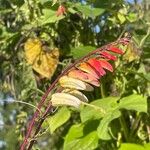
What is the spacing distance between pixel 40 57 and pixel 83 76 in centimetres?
113

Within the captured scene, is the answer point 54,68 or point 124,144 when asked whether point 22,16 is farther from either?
point 124,144

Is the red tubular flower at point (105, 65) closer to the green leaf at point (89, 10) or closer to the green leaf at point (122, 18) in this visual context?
the green leaf at point (89, 10)

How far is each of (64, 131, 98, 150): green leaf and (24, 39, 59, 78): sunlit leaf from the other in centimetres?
36

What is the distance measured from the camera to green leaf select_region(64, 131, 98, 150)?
5.19 ft

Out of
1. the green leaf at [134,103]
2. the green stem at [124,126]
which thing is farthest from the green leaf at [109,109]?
the green stem at [124,126]

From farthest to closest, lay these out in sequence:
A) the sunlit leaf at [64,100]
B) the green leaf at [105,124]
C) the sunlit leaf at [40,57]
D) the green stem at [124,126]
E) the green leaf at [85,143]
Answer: the sunlit leaf at [40,57]
the green stem at [124,126]
the green leaf at [85,143]
the green leaf at [105,124]
the sunlit leaf at [64,100]

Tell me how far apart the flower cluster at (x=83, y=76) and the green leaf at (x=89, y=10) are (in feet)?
2.61

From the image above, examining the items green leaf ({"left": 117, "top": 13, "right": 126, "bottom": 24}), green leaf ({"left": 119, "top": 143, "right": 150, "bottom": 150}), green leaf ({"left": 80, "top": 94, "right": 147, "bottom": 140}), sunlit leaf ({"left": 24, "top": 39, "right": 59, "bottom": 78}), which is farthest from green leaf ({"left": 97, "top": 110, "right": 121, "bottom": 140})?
green leaf ({"left": 117, "top": 13, "right": 126, "bottom": 24})

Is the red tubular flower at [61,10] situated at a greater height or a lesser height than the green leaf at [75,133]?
greater

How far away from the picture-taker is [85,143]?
62.7 inches

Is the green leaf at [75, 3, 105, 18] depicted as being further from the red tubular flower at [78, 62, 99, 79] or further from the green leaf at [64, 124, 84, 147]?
the red tubular flower at [78, 62, 99, 79]

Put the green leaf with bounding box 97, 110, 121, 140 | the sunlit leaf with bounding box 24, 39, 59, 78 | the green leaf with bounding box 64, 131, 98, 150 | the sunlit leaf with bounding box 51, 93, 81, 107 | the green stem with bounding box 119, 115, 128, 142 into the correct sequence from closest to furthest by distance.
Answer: the sunlit leaf with bounding box 51, 93, 81, 107
the green leaf with bounding box 97, 110, 121, 140
the green leaf with bounding box 64, 131, 98, 150
the green stem with bounding box 119, 115, 128, 142
the sunlit leaf with bounding box 24, 39, 59, 78

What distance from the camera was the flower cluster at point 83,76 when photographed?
32.7 inches

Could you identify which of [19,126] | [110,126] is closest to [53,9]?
[110,126]
